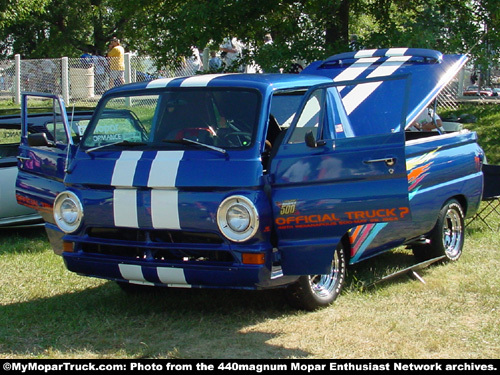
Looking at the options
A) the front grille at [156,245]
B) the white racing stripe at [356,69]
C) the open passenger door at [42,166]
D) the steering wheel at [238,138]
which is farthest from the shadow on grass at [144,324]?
the white racing stripe at [356,69]

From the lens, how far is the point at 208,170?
5309 mm

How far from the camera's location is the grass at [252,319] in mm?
5043

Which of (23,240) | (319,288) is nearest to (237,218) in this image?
(319,288)

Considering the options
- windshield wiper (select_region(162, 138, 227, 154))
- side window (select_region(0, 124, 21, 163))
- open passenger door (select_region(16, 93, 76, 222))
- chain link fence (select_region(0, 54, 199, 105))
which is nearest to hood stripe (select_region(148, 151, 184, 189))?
windshield wiper (select_region(162, 138, 227, 154))

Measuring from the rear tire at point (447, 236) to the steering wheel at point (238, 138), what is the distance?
2565 millimetres

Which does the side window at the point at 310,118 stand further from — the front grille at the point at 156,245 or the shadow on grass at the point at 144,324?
the shadow on grass at the point at 144,324

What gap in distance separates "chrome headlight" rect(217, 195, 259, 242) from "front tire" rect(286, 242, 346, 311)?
76 centimetres

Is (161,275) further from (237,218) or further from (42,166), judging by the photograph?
(42,166)

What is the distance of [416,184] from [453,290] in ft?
3.38

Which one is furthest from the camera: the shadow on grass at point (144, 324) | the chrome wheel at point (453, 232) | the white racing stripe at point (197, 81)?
the chrome wheel at point (453, 232)

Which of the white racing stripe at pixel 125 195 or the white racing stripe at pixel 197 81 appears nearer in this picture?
the white racing stripe at pixel 125 195

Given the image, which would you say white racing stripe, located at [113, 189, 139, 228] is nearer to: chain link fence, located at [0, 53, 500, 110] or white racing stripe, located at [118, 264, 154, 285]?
white racing stripe, located at [118, 264, 154, 285]

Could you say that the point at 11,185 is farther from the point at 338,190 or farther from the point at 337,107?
the point at 338,190

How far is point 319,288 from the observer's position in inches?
235
